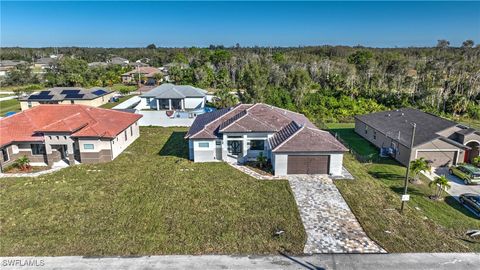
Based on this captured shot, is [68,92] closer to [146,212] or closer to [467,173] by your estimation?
[146,212]

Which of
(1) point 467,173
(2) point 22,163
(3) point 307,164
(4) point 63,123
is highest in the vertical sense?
(4) point 63,123

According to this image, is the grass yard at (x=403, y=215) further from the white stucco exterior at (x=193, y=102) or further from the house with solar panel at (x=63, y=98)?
the house with solar panel at (x=63, y=98)

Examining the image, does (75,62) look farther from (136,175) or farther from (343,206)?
(343,206)

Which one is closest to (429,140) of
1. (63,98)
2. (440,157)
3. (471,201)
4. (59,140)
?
(440,157)

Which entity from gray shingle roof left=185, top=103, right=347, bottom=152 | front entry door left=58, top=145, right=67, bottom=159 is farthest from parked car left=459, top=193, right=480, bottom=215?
front entry door left=58, top=145, right=67, bottom=159

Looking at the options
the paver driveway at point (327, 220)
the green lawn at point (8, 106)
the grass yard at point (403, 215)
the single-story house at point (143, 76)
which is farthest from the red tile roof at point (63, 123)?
the single-story house at point (143, 76)

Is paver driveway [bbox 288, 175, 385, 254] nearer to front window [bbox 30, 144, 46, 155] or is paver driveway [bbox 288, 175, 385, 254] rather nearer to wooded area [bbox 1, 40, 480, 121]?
front window [bbox 30, 144, 46, 155]
